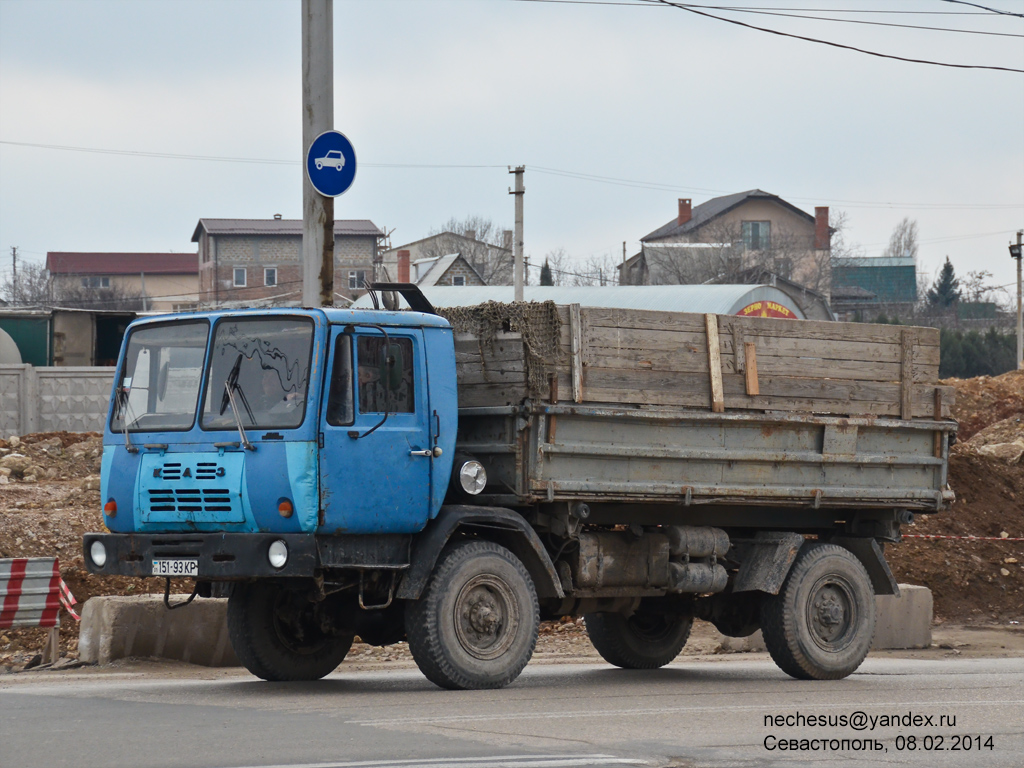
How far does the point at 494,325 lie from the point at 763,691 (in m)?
3.18

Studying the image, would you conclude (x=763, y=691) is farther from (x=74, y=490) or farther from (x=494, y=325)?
(x=74, y=490)

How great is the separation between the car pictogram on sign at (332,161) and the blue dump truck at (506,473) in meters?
1.53

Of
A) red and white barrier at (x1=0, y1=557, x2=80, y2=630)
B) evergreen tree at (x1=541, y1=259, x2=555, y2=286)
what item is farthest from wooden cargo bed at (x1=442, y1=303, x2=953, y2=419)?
evergreen tree at (x1=541, y1=259, x2=555, y2=286)

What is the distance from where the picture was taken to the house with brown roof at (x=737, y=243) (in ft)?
240

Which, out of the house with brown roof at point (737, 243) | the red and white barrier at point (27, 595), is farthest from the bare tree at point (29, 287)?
the red and white barrier at point (27, 595)

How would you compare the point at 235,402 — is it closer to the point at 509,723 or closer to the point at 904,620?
the point at 509,723

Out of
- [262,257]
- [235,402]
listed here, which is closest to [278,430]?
[235,402]

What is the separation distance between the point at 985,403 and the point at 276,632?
2304 cm

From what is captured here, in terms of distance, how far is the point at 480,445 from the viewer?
992cm

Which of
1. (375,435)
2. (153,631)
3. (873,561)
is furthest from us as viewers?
(153,631)

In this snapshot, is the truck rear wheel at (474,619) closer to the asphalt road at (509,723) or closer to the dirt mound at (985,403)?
the asphalt road at (509,723)

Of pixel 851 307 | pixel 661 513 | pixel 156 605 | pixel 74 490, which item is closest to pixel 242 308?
pixel 661 513

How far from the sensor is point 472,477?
959 cm

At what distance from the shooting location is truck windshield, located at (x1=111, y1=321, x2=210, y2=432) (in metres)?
9.23
